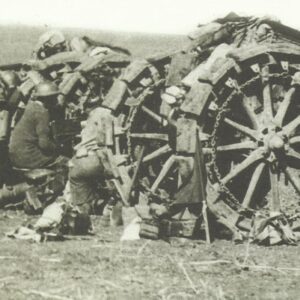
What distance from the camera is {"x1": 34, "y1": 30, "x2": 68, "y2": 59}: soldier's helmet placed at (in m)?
14.6

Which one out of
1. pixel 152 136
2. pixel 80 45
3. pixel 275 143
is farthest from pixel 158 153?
pixel 80 45

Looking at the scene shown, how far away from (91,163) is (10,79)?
2.77m

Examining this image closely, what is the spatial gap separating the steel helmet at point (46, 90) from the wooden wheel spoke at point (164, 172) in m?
2.63

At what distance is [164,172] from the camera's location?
10.9 metres

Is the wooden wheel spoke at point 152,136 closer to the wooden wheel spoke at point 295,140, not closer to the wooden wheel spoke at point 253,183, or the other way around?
the wooden wheel spoke at point 253,183

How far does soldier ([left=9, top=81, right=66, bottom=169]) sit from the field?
2.45m

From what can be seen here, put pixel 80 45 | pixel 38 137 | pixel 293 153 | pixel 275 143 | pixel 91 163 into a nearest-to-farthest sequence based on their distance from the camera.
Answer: pixel 275 143 → pixel 293 153 → pixel 91 163 → pixel 38 137 → pixel 80 45

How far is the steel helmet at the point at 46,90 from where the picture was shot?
40.5 ft

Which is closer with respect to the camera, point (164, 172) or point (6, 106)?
point (164, 172)

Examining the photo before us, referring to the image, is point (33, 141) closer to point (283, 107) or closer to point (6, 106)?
point (6, 106)

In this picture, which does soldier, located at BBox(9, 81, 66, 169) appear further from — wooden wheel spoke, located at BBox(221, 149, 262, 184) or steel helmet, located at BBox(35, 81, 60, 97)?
wooden wheel spoke, located at BBox(221, 149, 262, 184)

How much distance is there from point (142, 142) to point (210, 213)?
6.73ft

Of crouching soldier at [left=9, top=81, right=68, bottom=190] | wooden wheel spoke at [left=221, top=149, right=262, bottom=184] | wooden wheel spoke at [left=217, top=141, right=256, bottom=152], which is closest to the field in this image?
wooden wheel spoke at [left=221, top=149, right=262, bottom=184]

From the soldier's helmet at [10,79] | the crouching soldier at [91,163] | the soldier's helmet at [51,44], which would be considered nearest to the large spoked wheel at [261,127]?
the crouching soldier at [91,163]
